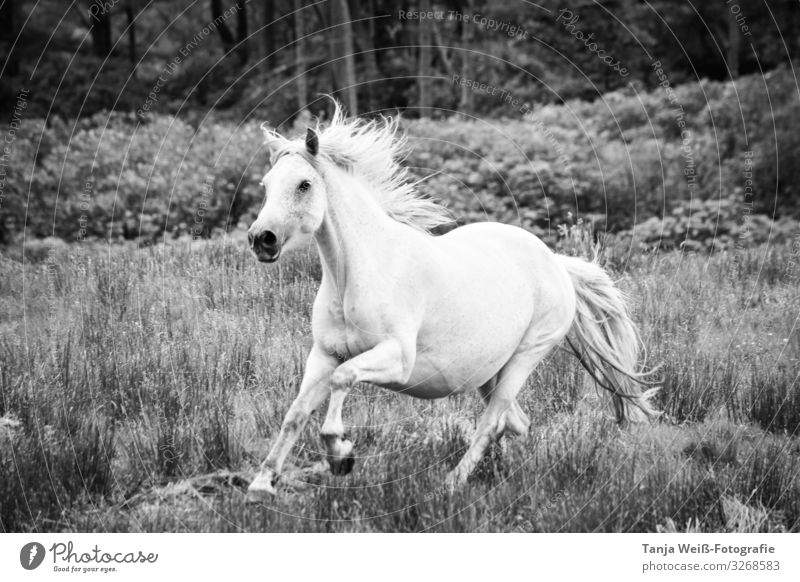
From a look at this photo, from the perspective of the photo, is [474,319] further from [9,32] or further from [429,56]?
[9,32]

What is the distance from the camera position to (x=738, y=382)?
6176mm

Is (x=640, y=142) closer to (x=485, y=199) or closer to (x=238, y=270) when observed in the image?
(x=485, y=199)

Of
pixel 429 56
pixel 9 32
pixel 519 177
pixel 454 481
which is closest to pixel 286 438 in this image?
pixel 454 481

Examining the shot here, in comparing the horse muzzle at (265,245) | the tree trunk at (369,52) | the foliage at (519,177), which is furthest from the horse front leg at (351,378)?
the tree trunk at (369,52)

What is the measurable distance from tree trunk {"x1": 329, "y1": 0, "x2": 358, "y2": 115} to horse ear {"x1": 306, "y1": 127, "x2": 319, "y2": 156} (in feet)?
32.7

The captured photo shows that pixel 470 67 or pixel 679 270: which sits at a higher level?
pixel 470 67

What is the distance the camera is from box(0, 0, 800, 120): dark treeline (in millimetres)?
22250

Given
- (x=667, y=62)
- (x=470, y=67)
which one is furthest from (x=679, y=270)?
(x=667, y=62)

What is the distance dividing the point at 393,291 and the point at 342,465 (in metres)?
0.89

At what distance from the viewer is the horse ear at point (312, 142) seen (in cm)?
457

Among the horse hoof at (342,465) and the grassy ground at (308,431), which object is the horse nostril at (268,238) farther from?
the grassy ground at (308,431)

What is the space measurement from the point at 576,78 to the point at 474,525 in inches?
835
